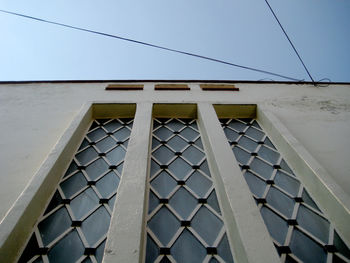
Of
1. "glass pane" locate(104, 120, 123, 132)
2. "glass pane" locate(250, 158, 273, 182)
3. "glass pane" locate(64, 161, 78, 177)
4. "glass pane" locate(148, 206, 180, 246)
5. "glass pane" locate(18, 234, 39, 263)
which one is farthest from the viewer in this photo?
"glass pane" locate(104, 120, 123, 132)

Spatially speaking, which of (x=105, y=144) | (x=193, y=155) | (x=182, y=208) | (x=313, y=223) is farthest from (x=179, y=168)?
(x=313, y=223)

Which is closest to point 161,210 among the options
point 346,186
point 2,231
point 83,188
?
point 83,188

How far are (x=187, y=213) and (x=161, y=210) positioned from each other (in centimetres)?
28

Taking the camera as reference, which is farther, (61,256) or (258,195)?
(258,195)

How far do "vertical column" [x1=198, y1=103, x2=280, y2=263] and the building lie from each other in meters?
0.01

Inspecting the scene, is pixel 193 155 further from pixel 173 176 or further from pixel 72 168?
pixel 72 168

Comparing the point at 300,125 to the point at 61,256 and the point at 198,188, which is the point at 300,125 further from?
the point at 61,256

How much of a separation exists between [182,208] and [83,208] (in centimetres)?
106

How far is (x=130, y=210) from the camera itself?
→ 91.7 inches

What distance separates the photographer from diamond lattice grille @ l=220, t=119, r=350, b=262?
7.88ft

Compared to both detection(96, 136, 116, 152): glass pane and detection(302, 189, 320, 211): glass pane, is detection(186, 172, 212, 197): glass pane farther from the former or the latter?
detection(96, 136, 116, 152): glass pane

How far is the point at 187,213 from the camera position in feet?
8.95

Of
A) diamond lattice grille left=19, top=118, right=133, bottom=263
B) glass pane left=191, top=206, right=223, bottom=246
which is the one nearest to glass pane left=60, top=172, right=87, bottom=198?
diamond lattice grille left=19, top=118, right=133, bottom=263

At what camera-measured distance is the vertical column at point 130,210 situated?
197 cm
